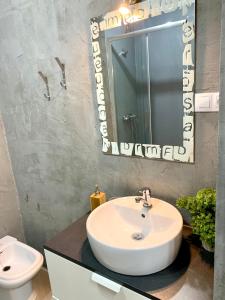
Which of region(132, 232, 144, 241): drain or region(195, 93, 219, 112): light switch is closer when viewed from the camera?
region(195, 93, 219, 112): light switch

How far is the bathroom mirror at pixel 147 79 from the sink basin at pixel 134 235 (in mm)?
288

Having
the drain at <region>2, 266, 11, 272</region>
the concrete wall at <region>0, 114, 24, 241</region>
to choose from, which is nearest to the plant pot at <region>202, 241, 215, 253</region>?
the drain at <region>2, 266, 11, 272</region>

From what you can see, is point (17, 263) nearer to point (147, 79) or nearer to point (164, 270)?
point (164, 270)

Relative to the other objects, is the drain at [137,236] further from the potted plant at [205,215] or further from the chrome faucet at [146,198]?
the potted plant at [205,215]

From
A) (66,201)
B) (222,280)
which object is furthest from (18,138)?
(222,280)

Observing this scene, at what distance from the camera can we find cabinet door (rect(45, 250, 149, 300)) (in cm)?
95

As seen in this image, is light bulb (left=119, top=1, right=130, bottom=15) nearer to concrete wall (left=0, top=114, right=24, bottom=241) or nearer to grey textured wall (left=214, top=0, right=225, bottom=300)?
grey textured wall (left=214, top=0, right=225, bottom=300)

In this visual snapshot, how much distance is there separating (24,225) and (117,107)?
1535 mm

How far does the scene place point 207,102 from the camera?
3.44 feet

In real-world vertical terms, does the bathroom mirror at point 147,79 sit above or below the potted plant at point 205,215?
above

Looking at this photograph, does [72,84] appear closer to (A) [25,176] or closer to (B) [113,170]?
(B) [113,170]

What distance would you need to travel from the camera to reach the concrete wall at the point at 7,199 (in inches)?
78.4

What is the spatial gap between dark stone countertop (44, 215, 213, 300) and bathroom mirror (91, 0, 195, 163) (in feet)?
1.43

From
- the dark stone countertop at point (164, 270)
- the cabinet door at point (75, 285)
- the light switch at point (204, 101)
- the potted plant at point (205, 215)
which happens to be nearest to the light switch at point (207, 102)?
the light switch at point (204, 101)
